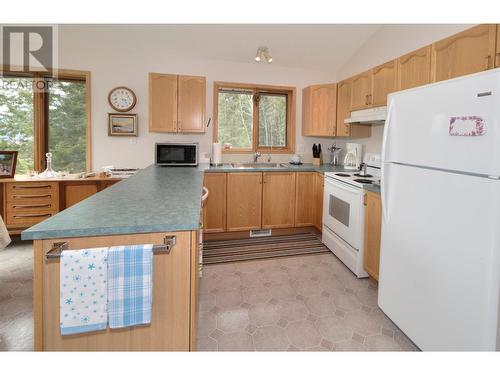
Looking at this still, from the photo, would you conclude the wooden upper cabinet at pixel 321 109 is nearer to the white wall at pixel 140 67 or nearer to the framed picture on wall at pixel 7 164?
the white wall at pixel 140 67

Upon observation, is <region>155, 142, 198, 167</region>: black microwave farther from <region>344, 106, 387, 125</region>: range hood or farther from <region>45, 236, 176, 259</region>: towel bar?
<region>45, 236, 176, 259</region>: towel bar

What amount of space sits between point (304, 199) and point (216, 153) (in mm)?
1373

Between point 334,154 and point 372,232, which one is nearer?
point 372,232

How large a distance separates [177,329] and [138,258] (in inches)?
15.5

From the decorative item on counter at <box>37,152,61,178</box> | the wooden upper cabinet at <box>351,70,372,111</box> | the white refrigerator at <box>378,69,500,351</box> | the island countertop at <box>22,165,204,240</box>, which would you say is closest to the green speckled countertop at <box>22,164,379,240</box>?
the island countertop at <box>22,165,204,240</box>

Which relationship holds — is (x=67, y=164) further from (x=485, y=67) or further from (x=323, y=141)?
(x=485, y=67)

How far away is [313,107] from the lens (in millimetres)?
3869

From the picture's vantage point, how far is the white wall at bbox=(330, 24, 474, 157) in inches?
104

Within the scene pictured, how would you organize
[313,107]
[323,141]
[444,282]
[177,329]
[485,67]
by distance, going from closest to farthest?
[177,329] → [444,282] → [485,67] → [313,107] → [323,141]

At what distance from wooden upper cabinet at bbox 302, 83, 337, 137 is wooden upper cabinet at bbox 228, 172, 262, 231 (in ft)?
3.82

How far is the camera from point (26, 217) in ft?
10.4

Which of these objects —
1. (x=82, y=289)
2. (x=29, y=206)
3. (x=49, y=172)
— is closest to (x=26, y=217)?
(x=29, y=206)

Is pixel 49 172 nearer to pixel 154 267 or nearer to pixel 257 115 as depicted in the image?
pixel 257 115
